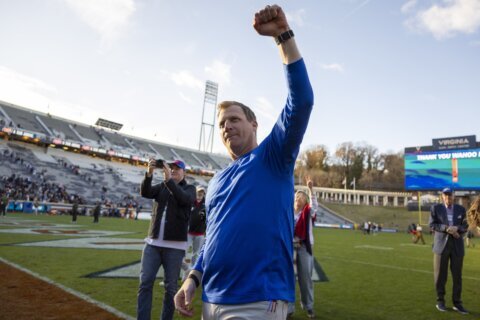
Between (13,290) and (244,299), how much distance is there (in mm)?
5934

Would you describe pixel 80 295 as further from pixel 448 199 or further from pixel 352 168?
pixel 352 168

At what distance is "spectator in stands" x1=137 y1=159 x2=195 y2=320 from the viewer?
429 centimetres

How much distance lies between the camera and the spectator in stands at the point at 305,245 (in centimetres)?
565

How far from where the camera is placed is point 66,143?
175 feet

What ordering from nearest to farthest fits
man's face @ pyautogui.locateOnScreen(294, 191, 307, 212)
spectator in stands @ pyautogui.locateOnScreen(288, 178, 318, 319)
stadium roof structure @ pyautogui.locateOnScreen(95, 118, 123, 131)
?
1. spectator in stands @ pyautogui.locateOnScreen(288, 178, 318, 319)
2. man's face @ pyautogui.locateOnScreen(294, 191, 307, 212)
3. stadium roof structure @ pyautogui.locateOnScreen(95, 118, 123, 131)

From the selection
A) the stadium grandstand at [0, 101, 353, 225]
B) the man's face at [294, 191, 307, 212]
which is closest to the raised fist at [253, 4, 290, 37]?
the man's face at [294, 191, 307, 212]

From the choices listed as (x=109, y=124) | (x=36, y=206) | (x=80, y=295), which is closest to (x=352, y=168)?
(x=109, y=124)

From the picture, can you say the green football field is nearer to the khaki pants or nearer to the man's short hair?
the khaki pants

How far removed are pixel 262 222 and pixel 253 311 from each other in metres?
0.47

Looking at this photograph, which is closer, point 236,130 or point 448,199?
point 236,130

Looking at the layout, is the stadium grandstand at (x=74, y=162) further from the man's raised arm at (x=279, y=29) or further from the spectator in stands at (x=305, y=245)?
the man's raised arm at (x=279, y=29)

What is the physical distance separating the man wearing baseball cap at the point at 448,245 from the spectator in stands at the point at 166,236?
16.5 ft

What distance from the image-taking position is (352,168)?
98125 millimetres

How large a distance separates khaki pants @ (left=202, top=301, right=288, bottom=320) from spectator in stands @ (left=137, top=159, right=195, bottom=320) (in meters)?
2.54
